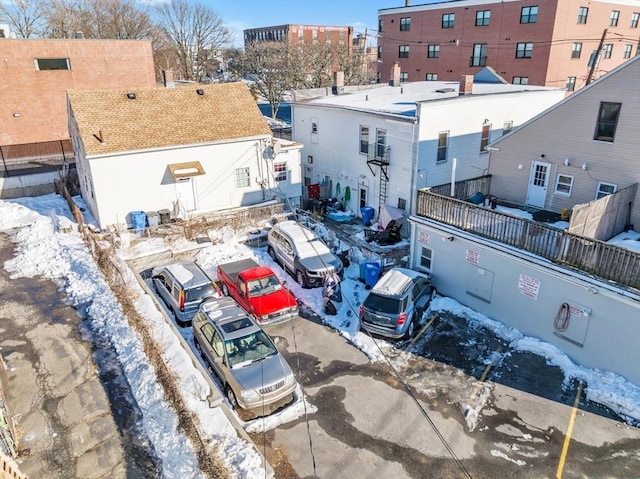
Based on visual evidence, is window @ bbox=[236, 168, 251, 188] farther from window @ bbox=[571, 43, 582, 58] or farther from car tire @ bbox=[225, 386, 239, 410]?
window @ bbox=[571, 43, 582, 58]

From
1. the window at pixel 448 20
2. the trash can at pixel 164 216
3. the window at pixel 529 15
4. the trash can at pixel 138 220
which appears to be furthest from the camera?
the window at pixel 448 20

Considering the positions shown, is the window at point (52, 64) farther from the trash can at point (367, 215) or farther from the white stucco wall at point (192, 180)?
the trash can at point (367, 215)

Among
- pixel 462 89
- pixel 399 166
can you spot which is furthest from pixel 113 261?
pixel 462 89

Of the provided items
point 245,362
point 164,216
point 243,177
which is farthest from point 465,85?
point 245,362

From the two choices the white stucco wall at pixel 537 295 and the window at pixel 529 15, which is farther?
the window at pixel 529 15

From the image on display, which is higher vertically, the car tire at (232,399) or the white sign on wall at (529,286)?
the white sign on wall at (529,286)

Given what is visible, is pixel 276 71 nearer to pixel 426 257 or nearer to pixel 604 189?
pixel 426 257

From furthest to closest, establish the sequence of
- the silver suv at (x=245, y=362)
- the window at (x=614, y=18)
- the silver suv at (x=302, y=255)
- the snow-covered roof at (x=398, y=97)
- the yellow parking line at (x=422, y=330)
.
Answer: the window at (x=614, y=18)
the snow-covered roof at (x=398, y=97)
the silver suv at (x=302, y=255)
the yellow parking line at (x=422, y=330)
the silver suv at (x=245, y=362)

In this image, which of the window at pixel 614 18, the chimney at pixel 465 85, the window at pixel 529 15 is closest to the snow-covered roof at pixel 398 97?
the chimney at pixel 465 85
